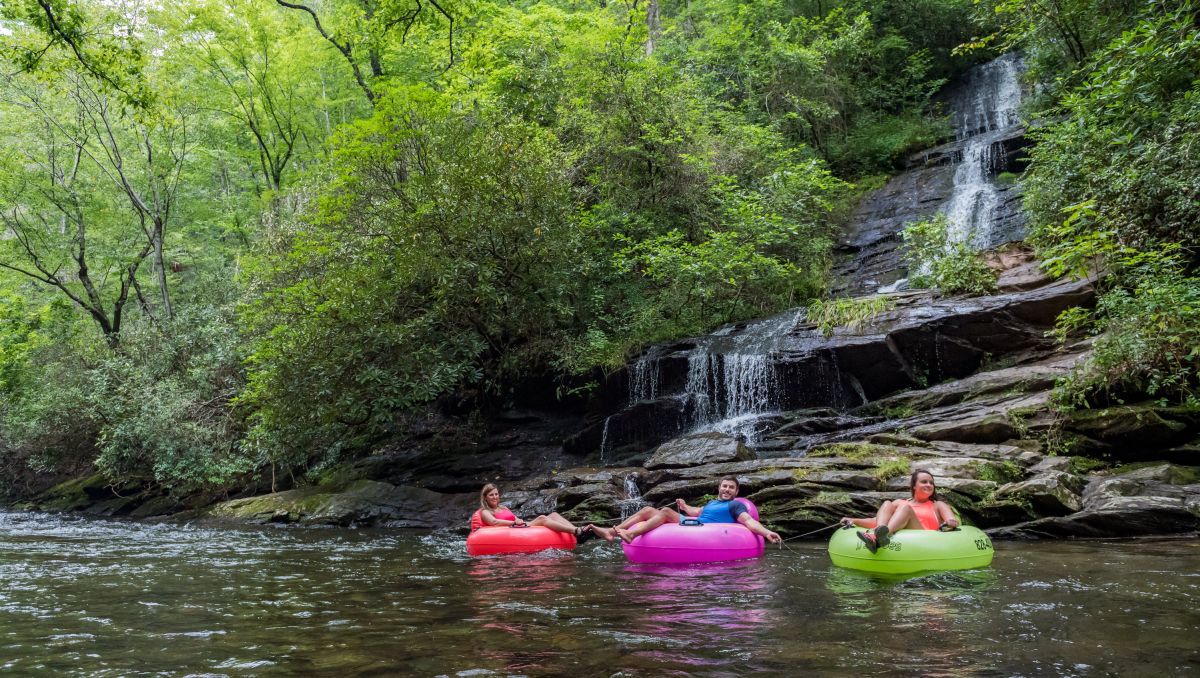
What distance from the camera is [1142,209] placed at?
11.0 meters

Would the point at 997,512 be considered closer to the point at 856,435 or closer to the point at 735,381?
the point at 856,435

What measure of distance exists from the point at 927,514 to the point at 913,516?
0.97 feet

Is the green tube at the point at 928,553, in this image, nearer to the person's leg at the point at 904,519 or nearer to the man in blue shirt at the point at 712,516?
the person's leg at the point at 904,519

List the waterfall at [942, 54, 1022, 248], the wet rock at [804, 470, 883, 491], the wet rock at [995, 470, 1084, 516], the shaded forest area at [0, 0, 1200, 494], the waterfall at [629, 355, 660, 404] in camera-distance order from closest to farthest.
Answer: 1. the wet rock at [995, 470, 1084, 516]
2. the wet rock at [804, 470, 883, 491]
3. the shaded forest area at [0, 0, 1200, 494]
4. the waterfall at [629, 355, 660, 404]
5. the waterfall at [942, 54, 1022, 248]

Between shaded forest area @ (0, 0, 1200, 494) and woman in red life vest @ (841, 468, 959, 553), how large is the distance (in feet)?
12.3

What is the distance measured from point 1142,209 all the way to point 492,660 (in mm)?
11588

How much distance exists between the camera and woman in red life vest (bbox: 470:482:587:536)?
893 cm

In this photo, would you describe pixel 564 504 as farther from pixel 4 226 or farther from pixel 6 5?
pixel 4 226

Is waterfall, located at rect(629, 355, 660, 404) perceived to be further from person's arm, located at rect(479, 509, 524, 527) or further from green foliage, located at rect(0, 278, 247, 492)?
green foliage, located at rect(0, 278, 247, 492)

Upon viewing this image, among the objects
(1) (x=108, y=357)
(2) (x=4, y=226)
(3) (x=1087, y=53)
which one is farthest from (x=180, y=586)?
(2) (x=4, y=226)

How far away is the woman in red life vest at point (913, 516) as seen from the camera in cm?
666

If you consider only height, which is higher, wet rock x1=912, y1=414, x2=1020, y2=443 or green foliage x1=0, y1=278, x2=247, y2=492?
green foliage x1=0, y1=278, x2=247, y2=492

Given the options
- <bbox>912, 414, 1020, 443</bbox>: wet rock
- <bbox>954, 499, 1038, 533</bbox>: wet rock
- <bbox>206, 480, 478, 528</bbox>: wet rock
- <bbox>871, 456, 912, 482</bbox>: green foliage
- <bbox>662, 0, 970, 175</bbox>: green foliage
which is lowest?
<bbox>206, 480, 478, 528</bbox>: wet rock

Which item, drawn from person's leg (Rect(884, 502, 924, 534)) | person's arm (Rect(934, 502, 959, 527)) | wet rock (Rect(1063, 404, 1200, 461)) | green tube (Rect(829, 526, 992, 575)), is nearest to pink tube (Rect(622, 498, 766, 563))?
A: green tube (Rect(829, 526, 992, 575))
